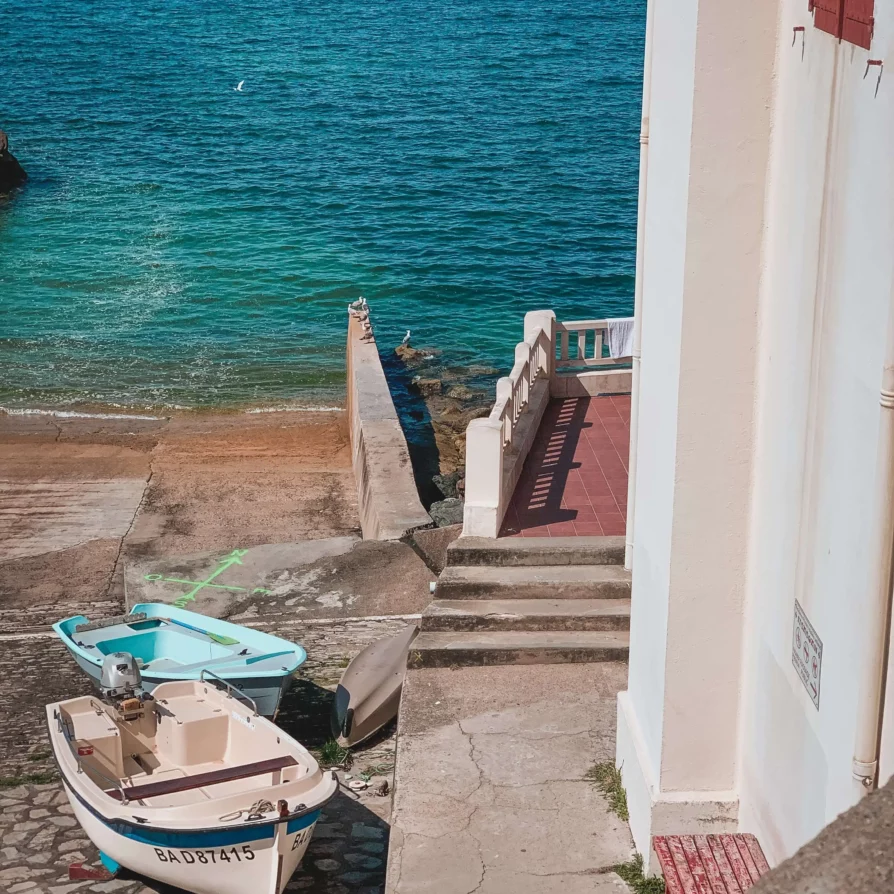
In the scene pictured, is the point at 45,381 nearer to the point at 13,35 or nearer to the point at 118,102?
the point at 118,102

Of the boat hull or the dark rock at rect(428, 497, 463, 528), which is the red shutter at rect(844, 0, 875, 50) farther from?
the dark rock at rect(428, 497, 463, 528)

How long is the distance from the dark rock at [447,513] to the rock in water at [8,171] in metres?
34.4

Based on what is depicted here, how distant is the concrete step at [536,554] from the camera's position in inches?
450

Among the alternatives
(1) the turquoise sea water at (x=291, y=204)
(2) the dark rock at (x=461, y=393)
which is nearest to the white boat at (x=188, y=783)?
(2) the dark rock at (x=461, y=393)

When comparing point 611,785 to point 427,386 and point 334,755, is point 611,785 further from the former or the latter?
point 427,386

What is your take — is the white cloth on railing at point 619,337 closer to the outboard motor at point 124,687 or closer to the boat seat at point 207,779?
the outboard motor at point 124,687

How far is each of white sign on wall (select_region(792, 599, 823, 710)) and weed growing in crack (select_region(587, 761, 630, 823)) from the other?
106 inches

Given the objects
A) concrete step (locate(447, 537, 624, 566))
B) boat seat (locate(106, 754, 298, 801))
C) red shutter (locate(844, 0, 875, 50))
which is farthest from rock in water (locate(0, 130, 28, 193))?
red shutter (locate(844, 0, 875, 50))

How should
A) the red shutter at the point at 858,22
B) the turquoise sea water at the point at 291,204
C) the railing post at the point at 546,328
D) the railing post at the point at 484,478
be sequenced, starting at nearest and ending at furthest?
the red shutter at the point at 858,22 < the railing post at the point at 484,478 < the railing post at the point at 546,328 < the turquoise sea water at the point at 291,204

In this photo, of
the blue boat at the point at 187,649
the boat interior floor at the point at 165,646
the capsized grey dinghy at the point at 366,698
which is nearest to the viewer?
the capsized grey dinghy at the point at 366,698

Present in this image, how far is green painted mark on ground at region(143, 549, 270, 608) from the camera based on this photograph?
14078mm

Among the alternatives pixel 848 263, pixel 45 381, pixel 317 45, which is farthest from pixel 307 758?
pixel 317 45

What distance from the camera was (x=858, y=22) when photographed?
16.8ft

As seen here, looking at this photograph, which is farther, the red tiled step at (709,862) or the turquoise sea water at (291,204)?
the turquoise sea water at (291,204)
